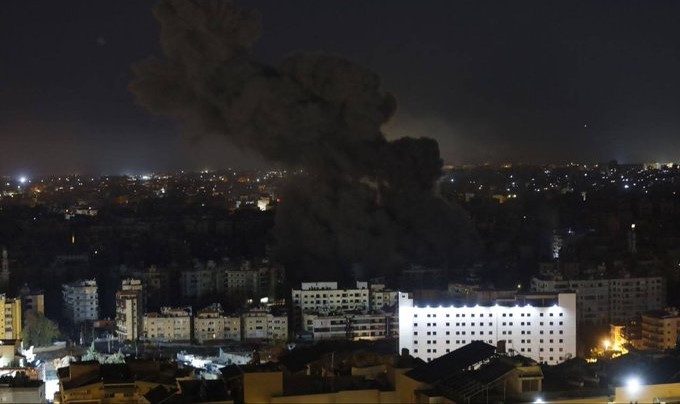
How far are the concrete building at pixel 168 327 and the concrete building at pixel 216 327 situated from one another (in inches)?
5.4

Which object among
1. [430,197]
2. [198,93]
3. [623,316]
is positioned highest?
[198,93]

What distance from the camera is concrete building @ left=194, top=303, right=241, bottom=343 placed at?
16078mm

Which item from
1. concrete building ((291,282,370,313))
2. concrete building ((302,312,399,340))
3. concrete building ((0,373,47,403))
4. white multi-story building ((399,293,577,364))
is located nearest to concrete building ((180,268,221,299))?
concrete building ((291,282,370,313))

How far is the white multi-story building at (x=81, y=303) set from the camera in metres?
18.1

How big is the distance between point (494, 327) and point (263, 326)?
4.02 m

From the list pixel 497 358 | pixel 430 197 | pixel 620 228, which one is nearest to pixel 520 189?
pixel 620 228

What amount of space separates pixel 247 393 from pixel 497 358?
63.2 inches

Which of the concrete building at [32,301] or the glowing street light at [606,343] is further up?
the concrete building at [32,301]

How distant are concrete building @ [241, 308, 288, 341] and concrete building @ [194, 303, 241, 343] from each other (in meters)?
0.11

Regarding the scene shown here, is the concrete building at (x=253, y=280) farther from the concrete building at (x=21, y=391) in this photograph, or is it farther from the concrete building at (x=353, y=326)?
the concrete building at (x=21, y=391)

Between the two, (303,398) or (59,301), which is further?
(59,301)

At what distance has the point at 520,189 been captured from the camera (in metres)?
40.5

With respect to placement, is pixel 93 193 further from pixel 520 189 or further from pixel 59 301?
pixel 59 301

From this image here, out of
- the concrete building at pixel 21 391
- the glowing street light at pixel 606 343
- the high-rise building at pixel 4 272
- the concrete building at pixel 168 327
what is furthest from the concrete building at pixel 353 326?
the concrete building at pixel 21 391
